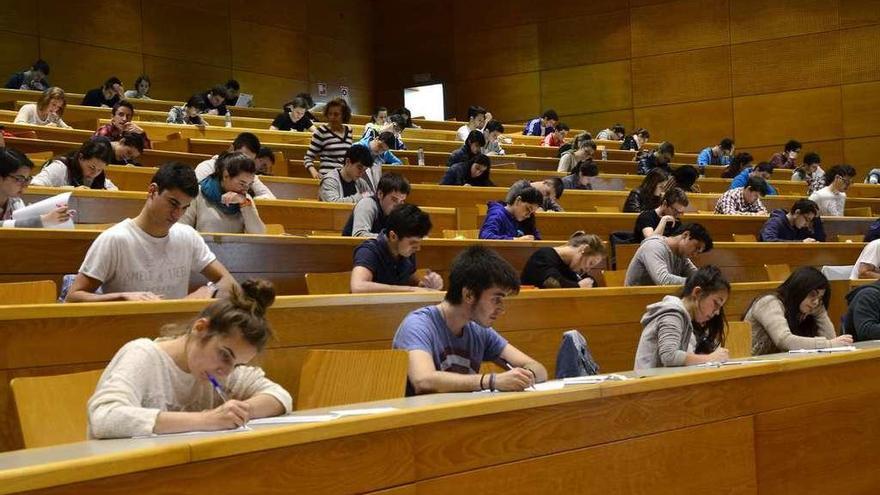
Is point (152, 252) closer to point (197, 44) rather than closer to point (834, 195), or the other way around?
point (834, 195)

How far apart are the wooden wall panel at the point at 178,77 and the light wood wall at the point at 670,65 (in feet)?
10.8

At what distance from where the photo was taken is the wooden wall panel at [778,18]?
13.1 m

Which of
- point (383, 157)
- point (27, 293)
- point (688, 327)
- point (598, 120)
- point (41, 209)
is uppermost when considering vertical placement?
point (598, 120)

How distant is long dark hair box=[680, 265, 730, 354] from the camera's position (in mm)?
3635

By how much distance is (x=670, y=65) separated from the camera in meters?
14.0

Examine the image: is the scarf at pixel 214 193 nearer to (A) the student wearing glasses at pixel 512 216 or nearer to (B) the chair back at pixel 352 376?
(A) the student wearing glasses at pixel 512 216

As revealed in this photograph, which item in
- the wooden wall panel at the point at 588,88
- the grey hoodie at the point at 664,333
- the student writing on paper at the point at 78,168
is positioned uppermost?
the wooden wall panel at the point at 588,88

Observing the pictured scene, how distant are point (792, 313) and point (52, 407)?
2.91 m

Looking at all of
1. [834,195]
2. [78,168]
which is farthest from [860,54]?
[78,168]

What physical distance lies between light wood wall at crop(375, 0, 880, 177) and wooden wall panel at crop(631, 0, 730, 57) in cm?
1

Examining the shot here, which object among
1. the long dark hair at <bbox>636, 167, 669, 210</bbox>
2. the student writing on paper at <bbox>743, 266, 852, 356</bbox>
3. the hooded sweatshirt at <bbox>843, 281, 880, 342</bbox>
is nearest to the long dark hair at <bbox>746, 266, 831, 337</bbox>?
the student writing on paper at <bbox>743, 266, 852, 356</bbox>

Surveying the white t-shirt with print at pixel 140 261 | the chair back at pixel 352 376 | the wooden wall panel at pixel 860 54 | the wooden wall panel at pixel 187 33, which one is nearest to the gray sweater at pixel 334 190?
the white t-shirt with print at pixel 140 261

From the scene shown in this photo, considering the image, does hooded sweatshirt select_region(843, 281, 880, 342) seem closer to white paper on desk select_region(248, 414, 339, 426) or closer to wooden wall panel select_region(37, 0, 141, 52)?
white paper on desk select_region(248, 414, 339, 426)

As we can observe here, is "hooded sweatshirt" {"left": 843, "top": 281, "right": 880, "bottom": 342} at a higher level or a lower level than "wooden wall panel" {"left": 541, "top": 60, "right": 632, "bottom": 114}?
lower
